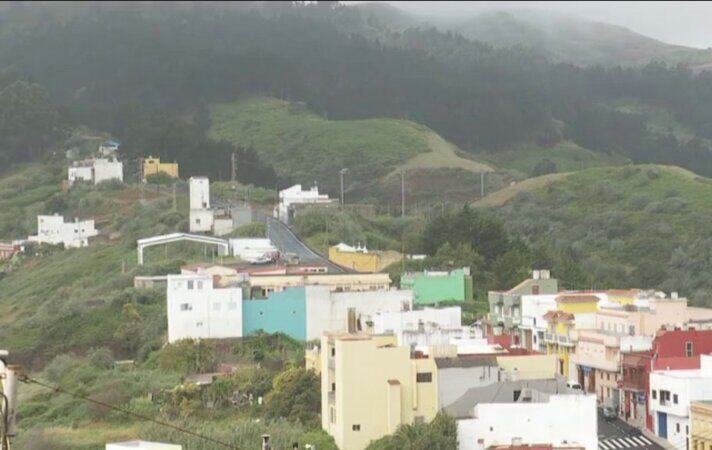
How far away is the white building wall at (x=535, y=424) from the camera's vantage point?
25.3 metres

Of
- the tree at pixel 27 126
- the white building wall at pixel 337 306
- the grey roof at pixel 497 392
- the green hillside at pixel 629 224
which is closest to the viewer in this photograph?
the grey roof at pixel 497 392

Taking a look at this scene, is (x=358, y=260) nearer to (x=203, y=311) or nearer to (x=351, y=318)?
(x=351, y=318)

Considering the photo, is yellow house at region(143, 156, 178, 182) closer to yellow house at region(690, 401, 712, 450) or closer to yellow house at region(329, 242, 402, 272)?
yellow house at region(329, 242, 402, 272)

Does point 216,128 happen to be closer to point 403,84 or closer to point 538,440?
point 403,84

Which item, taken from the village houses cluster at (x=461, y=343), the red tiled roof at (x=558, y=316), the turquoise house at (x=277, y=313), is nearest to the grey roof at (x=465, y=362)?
the village houses cluster at (x=461, y=343)


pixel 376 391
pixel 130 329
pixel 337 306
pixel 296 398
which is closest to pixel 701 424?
pixel 376 391

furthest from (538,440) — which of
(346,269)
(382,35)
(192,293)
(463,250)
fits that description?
(382,35)

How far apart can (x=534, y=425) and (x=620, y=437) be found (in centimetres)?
255

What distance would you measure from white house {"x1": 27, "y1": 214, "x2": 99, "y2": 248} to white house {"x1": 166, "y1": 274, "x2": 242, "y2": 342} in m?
18.2

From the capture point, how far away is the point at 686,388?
2683cm

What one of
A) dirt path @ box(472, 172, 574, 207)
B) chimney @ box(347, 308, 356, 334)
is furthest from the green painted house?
dirt path @ box(472, 172, 574, 207)

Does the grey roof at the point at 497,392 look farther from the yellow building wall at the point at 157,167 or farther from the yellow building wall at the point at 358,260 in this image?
the yellow building wall at the point at 157,167

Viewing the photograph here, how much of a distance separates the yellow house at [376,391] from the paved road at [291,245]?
1086 cm

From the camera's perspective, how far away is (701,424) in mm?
26031
